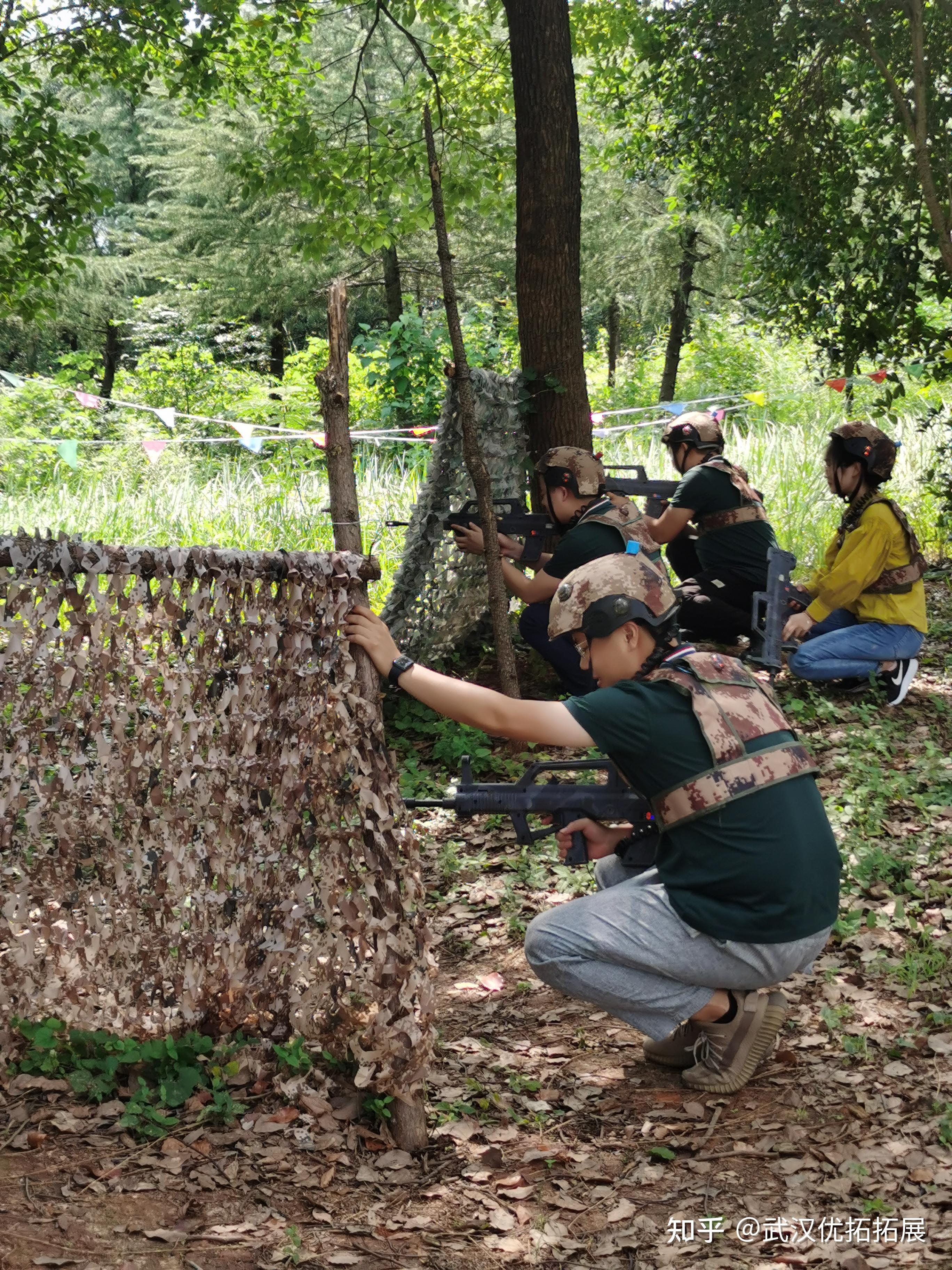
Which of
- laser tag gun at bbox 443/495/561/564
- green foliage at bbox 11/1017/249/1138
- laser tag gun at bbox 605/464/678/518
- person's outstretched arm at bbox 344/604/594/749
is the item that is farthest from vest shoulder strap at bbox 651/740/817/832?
laser tag gun at bbox 605/464/678/518

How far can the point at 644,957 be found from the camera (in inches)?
128

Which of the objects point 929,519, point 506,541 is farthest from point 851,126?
point 506,541

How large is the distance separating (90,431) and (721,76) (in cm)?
1019

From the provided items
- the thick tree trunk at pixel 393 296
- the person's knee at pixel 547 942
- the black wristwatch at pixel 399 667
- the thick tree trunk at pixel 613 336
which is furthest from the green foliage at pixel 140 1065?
the thick tree trunk at pixel 613 336

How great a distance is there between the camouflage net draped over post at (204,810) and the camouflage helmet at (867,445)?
4102mm

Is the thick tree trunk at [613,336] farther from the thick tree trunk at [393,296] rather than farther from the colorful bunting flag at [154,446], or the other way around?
the colorful bunting flag at [154,446]

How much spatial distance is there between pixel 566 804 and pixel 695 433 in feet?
13.1

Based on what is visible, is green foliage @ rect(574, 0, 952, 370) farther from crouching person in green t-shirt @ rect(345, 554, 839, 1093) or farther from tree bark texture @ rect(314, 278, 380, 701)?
crouching person in green t-shirt @ rect(345, 554, 839, 1093)

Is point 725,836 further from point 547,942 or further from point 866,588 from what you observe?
point 866,588

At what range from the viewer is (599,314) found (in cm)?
2494

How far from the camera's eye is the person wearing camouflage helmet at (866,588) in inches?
251

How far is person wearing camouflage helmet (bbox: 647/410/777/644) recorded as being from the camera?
686 cm

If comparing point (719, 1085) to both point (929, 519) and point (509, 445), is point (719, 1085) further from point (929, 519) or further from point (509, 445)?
point (929, 519)

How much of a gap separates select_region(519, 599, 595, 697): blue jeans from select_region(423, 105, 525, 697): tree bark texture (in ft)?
0.94
